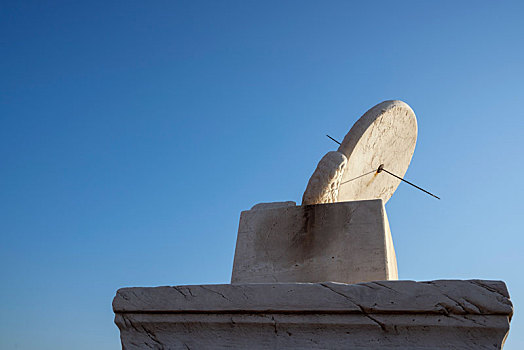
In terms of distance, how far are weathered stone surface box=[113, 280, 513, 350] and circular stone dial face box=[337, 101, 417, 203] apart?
1.55 meters

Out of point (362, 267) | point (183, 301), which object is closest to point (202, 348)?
point (183, 301)

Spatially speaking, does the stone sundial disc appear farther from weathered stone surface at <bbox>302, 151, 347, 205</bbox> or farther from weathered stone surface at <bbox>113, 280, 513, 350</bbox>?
weathered stone surface at <bbox>113, 280, 513, 350</bbox>

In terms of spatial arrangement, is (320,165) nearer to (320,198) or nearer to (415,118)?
(320,198)

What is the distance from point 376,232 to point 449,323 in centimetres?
100

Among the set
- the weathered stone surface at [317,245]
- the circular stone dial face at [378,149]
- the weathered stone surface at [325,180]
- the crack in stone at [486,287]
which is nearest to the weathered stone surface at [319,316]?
the crack in stone at [486,287]

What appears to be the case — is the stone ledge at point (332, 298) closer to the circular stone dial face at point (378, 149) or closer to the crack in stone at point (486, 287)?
the crack in stone at point (486, 287)

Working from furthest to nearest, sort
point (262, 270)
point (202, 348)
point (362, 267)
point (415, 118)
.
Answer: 1. point (415, 118)
2. point (262, 270)
3. point (362, 267)
4. point (202, 348)

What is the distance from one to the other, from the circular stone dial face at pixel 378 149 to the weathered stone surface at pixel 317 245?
1.81 feet

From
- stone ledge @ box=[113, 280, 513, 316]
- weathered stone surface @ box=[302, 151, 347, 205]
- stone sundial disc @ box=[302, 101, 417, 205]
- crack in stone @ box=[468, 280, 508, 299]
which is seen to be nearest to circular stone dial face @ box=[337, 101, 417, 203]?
stone sundial disc @ box=[302, 101, 417, 205]

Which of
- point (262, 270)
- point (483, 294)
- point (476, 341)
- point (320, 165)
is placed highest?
point (320, 165)

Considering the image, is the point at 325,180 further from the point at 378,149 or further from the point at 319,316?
the point at 319,316

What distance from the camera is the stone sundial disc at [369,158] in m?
3.33

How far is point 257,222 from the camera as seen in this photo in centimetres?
336

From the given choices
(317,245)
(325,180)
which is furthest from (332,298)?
(325,180)
